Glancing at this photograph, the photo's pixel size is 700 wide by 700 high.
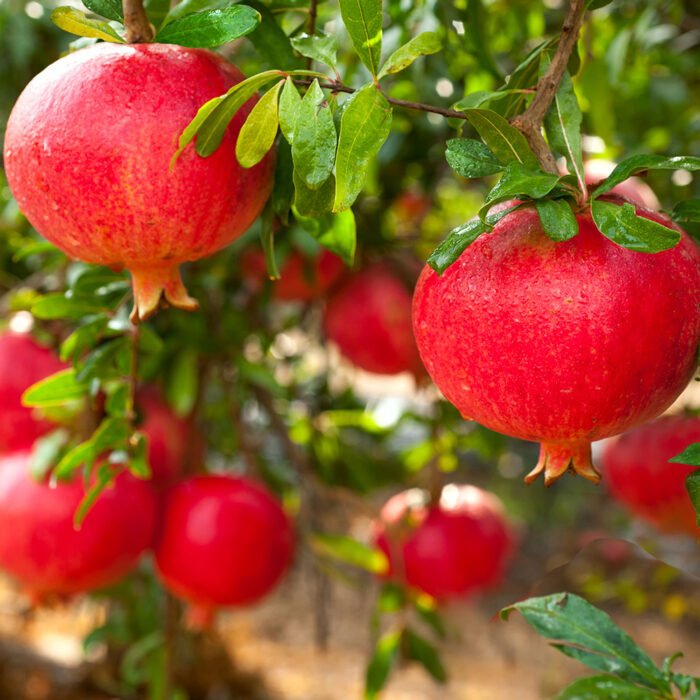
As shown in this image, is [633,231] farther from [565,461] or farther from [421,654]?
[421,654]

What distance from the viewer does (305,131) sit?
1.65ft

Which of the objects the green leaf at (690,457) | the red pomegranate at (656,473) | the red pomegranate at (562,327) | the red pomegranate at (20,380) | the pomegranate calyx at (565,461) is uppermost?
the red pomegranate at (562,327)

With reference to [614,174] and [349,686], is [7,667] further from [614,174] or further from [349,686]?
[614,174]

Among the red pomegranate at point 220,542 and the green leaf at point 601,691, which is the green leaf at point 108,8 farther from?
the red pomegranate at point 220,542

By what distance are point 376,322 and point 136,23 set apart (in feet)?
2.62

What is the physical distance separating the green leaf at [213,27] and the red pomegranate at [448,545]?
36.1 inches

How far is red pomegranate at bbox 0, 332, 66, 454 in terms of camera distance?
1.16 m

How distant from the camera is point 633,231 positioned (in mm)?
461

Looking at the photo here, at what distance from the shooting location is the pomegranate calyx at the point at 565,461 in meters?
0.55

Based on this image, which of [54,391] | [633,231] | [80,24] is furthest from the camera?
[54,391]

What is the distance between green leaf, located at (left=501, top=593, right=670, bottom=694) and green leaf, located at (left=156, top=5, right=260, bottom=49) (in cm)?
39

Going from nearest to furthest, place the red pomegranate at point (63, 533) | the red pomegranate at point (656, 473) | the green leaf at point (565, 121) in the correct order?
the green leaf at point (565, 121) < the red pomegranate at point (63, 533) < the red pomegranate at point (656, 473)

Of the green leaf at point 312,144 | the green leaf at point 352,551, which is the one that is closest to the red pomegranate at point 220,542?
the green leaf at point 352,551

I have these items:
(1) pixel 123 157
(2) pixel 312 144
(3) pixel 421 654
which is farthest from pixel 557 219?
(3) pixel 421 654
